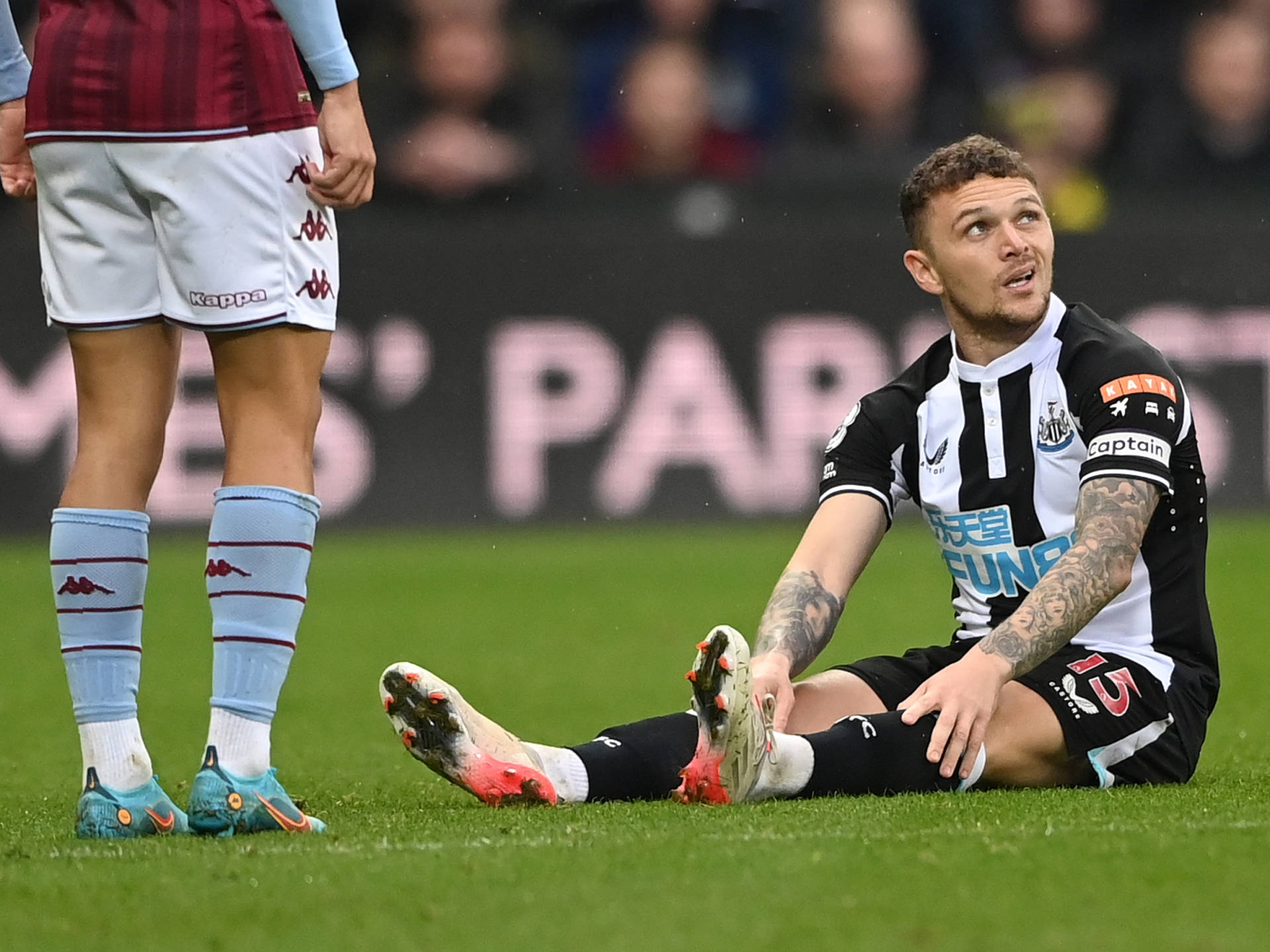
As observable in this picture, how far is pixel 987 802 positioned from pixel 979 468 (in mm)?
765

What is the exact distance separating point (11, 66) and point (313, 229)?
628 millimetres

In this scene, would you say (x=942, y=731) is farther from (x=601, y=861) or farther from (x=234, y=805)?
(x=234, y=805)

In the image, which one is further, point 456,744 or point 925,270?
point 925,270

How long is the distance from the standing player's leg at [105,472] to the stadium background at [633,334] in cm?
62

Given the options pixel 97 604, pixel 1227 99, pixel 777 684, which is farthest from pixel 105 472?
pixel 1227 99

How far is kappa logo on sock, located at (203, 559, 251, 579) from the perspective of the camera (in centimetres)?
307

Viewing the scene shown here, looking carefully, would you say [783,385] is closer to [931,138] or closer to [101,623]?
[931,138]

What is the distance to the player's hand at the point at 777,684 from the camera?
11.9 ft

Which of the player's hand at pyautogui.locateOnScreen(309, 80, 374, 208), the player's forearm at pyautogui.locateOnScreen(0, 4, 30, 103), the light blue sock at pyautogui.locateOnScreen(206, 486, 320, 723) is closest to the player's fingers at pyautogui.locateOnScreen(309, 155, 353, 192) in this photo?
the player's hand at pyautogui.locateOnScreen(309, 80, 374, 208)

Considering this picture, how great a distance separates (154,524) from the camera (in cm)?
955

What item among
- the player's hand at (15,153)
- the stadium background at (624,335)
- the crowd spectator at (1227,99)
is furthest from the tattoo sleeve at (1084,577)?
the crowd spectator at (1227,99)

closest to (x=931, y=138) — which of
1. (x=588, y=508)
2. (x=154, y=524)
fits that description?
(x=588, y=508)

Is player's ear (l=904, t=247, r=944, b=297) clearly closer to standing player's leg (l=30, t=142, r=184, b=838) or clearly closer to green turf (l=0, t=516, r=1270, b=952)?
green turf (l=0, t=516, r=1270, b=952)

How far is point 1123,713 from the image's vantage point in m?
3.58
